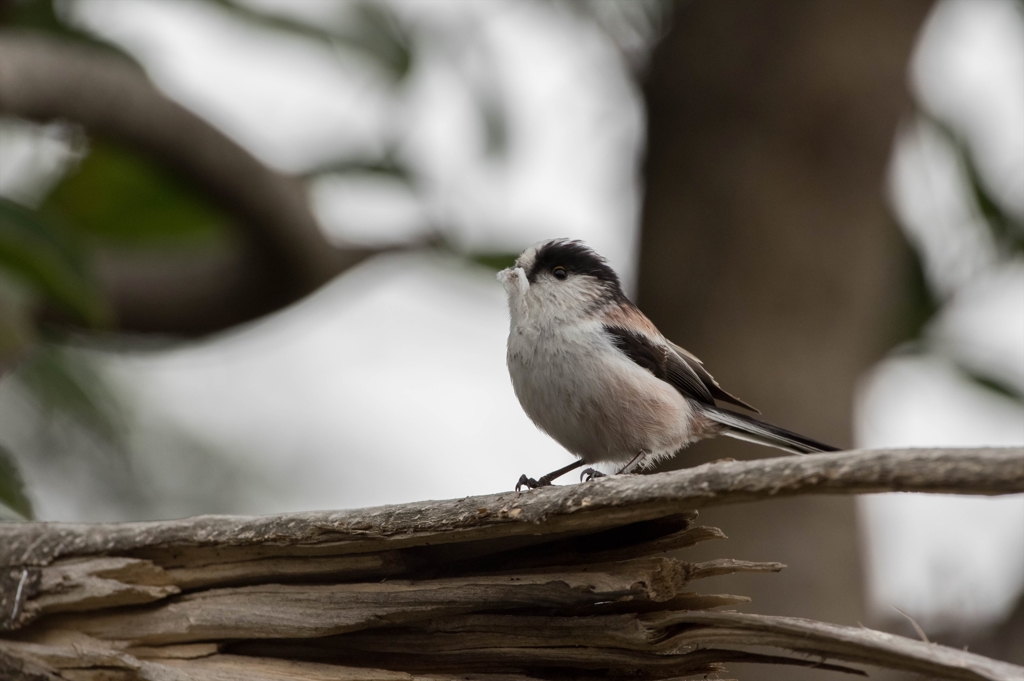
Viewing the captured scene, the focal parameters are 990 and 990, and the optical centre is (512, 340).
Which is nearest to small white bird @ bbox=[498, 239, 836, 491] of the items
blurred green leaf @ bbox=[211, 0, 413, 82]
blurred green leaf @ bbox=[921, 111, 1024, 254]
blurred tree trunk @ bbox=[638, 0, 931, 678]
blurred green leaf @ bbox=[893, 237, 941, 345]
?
blurred tree trunk @ bbox=[638, 0, 931, 678]

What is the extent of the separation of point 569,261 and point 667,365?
55 cm

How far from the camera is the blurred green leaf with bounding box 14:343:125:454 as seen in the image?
4812mm

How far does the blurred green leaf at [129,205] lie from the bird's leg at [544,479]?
2.92m

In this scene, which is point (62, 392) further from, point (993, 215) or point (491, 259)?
point (993, 215)

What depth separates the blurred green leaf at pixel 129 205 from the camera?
5.92 m

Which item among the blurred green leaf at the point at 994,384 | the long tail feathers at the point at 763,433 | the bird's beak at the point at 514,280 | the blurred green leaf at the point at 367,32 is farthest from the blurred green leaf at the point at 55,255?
the blurred green leaf at the point at 994,384

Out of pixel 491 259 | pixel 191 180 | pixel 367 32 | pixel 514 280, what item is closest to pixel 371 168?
pixel 367 32

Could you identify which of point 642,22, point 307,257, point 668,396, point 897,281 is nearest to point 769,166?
point 642,22

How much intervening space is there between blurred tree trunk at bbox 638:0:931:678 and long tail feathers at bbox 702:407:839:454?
88.2 inches

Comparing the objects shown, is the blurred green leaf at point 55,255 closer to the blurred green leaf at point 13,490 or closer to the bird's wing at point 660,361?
the blurred green leaf at point 13,490

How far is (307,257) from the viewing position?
548 cm

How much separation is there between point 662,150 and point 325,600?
4837 mm

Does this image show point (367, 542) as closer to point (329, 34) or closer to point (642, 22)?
point (329, 34)

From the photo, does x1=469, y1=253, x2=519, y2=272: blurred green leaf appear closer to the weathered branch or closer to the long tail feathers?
the long tail feathers
